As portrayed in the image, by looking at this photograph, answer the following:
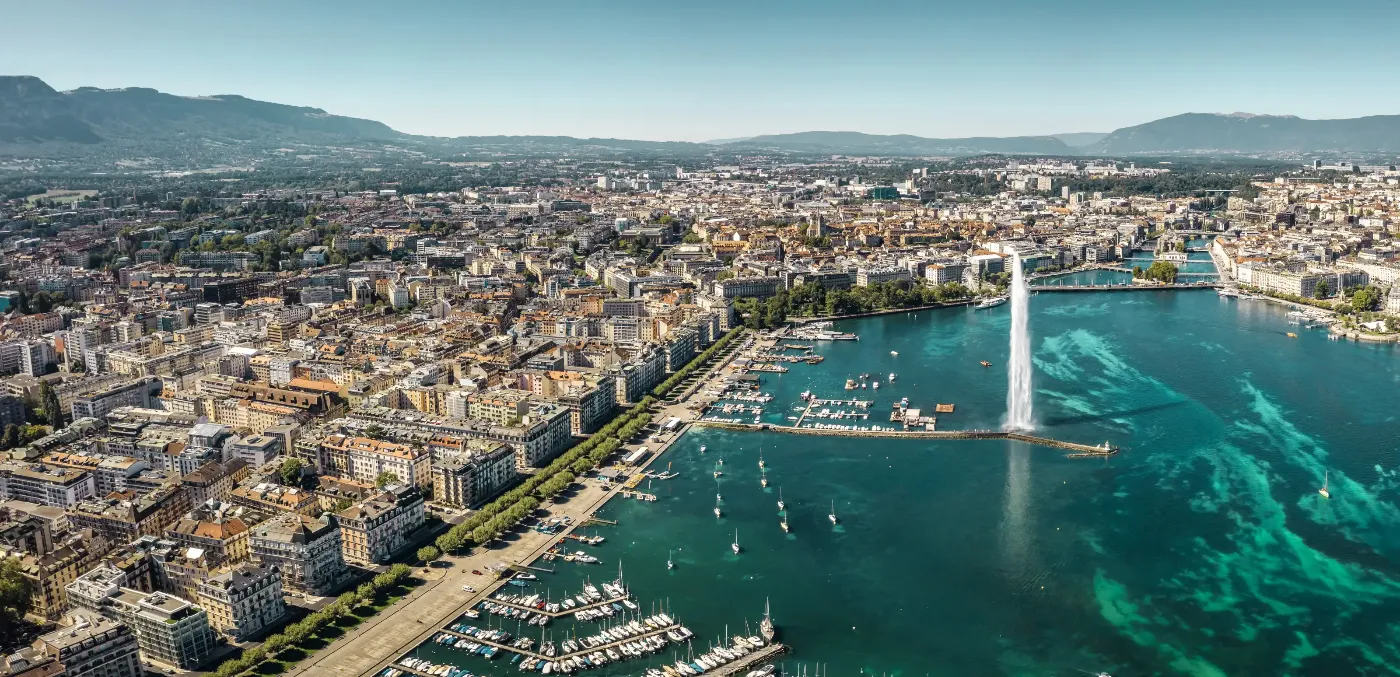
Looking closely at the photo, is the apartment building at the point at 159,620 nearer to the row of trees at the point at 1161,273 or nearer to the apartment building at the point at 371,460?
the apartment building at the point at 371,460

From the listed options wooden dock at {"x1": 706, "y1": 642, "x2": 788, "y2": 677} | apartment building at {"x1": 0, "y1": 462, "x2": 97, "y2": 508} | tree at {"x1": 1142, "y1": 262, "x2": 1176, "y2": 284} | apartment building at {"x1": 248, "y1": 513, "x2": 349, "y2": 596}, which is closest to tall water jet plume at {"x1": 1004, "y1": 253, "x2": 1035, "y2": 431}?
wooden dock at {"x1": 706, "y1": 642, "x2": 788, "y2": 677}

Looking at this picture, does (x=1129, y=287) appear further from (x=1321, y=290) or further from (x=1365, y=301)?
(x=1365, y=301)

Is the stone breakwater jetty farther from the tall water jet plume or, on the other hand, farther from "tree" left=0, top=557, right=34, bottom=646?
"tree" left=0, top=557, right=34, bottom=646

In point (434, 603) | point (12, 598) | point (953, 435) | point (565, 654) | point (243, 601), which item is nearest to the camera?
point (565, 654)

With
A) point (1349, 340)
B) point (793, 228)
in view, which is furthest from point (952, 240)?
point (1349, 340)

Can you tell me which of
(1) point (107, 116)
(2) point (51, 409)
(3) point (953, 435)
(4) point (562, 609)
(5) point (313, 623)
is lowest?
(4) point (562, 609)

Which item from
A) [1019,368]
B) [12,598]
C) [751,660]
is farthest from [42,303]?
[751,660]

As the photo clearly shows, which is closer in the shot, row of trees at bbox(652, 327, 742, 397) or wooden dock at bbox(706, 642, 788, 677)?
wooden dock at bbox(706, 642, 788, 677)
